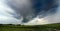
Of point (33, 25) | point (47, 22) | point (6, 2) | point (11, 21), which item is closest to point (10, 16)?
point (11, 21)

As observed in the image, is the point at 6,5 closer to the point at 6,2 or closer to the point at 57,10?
the point at 6,2

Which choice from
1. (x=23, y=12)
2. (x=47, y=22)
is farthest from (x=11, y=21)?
(x=47, y=22)

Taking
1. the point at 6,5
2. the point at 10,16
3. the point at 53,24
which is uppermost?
the point at 6,5

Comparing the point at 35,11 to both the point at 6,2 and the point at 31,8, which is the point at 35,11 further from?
the point at 6,2

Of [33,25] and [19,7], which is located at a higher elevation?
[19,7]

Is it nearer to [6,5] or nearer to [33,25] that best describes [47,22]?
[33,25]

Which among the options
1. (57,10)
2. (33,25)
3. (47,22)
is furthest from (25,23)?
(57,10)

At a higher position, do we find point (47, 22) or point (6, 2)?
point (6, 2)
